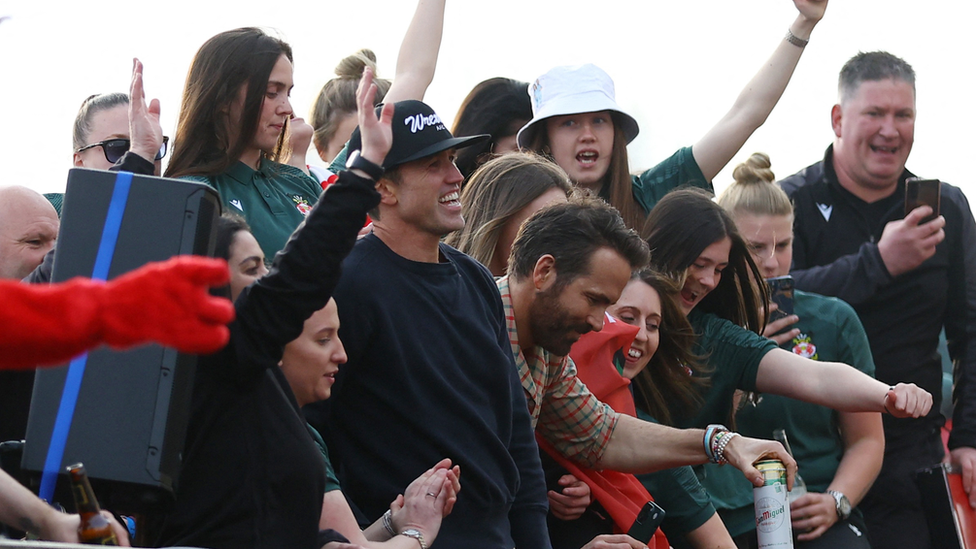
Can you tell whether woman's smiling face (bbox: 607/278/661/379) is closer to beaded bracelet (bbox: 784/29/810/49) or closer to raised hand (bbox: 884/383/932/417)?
raised hand (bbox: 884/383/932/417)

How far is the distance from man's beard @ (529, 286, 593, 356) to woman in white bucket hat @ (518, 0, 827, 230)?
3.17 feet

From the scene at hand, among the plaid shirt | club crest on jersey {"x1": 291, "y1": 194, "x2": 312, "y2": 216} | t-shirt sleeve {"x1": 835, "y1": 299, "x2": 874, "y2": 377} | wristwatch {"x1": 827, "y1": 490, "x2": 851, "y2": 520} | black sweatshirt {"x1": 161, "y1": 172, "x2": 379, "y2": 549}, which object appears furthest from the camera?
t-shirt sleeve {"x1": 835, "y1": 299, "x2": 874, "y2": 377}

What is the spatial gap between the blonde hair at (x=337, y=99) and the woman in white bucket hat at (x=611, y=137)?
69 centimetres

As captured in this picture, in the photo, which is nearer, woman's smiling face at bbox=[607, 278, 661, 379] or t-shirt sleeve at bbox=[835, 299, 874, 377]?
woman's smiling face at bbox=[607, 278, 661, 379]

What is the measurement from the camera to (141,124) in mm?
2738

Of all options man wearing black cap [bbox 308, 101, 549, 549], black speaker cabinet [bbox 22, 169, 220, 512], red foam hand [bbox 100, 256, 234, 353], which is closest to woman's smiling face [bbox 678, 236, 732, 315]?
man wearing black cap [bbox 308, 101, 549, 549]

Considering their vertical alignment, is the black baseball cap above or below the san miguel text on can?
above

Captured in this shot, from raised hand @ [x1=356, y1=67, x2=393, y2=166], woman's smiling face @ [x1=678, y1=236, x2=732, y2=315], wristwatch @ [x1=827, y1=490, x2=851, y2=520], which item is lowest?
wristwatch @ [x1=827, y1=490, x2=851, y2=520]

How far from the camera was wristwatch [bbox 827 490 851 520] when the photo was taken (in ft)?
13.7

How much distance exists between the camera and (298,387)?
244 centimetres

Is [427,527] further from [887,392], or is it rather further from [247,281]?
[887,392]

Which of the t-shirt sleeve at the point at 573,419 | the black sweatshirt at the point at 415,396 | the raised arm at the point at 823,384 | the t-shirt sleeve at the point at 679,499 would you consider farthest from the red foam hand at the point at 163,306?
the raised arm at the point at 823,384

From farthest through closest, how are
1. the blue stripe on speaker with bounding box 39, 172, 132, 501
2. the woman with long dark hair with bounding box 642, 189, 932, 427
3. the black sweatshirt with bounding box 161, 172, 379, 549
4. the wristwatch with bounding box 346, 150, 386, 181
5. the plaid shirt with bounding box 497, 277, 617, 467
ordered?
the woman with long dark hair with bounding box 642, 189, 932, 427, the plaid shirt with bounding box 497, 277, 617, 467, the wristwatch with bounding box 346, 150, 386, 181, the black sweatshirt with bounding box 161, 172, 379, 549, the blue stripe on speaker with bounding box 39, 172, 132, 501

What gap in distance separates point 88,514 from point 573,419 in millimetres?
1900
